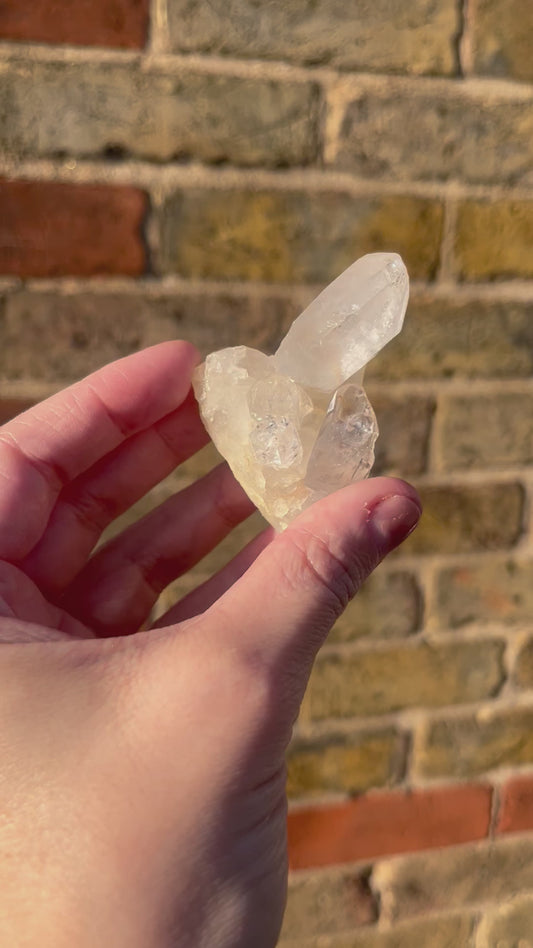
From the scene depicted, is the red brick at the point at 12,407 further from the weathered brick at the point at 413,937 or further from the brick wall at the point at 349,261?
the weathered brick at the point at 413,937

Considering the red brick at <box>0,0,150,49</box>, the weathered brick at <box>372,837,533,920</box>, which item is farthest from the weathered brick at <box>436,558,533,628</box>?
the red brick at <box>0,0,150,49</box>

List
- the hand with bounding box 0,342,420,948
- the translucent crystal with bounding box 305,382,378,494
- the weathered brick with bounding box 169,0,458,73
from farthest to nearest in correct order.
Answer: the weathered brick with bounding box 169,0,458,73 → the translucent crystal with bounding box 305,382,378,494 → the hand with bounding box 0,342,420,948

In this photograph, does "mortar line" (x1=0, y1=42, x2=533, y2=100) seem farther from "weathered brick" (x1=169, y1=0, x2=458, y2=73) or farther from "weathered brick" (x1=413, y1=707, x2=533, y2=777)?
"weathered brick" (x1=413, y1=707, x2=533, y2=777)

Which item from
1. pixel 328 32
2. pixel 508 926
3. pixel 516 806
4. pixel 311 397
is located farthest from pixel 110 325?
pixel 508 926

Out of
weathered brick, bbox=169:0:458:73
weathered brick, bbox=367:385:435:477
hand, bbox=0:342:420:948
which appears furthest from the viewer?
weathered brick, bbox=367:385:435:477

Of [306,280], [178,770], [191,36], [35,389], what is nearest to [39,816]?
[178,770]

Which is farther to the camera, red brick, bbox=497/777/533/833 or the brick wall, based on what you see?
red brick, bbox=497/777/533/833
